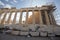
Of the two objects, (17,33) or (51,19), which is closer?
(17,33)

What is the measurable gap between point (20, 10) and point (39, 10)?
4.77 meters

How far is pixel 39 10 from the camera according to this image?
2262cm

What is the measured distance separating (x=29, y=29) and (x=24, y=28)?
1.08 meters

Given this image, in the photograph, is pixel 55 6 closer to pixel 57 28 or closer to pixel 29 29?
pixel 57 28

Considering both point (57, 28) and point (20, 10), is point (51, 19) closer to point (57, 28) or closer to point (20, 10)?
point (57, 28)

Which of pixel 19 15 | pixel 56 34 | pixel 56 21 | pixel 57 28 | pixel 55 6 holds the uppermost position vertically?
pixel 55 6

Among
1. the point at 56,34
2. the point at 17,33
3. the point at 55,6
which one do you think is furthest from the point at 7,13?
the point at 56,34

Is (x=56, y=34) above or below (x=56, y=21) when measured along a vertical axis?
below

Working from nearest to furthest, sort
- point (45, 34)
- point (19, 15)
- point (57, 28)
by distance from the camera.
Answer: point (45, 34)
point (57, 28)
point (19, 15)

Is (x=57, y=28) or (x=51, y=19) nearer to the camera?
(x=57, y=28)

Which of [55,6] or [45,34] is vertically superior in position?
[55,6]

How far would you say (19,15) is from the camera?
24.1 m

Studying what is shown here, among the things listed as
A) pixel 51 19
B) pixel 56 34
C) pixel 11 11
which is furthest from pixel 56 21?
pixel 11 11

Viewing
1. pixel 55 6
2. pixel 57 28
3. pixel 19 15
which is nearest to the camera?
pixel 57 28
